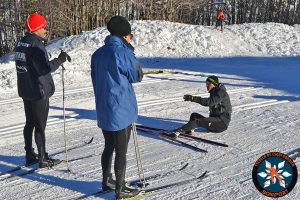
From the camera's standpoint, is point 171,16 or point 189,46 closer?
point 189,46

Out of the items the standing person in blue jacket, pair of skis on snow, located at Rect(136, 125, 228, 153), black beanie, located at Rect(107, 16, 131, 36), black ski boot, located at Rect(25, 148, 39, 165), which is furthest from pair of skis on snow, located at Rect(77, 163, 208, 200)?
black beanie, located at Rect(107, 16, 131, 36)

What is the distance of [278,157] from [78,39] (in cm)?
1696

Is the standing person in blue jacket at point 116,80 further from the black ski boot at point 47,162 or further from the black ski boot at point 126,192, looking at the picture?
the black ski boot at point 47,162

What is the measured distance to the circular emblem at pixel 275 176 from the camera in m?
4.74

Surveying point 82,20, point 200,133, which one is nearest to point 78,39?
point 82,20

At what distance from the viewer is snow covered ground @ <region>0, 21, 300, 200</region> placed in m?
5.14

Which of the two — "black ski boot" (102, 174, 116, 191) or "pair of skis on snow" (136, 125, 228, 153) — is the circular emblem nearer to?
"pair of skis on snow" (136, 125, 228, 153)

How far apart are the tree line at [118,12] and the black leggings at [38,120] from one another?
971 inches

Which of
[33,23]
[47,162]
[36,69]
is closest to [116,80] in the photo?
[36,69]

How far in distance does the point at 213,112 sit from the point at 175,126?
824mm

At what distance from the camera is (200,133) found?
7477 millimetres

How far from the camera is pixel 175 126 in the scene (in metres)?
8.07

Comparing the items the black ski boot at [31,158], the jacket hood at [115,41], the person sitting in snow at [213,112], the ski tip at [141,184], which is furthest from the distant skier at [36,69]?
the person sitting in snow at [213,112]

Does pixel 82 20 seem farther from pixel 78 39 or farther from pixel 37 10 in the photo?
pixel 78 39
